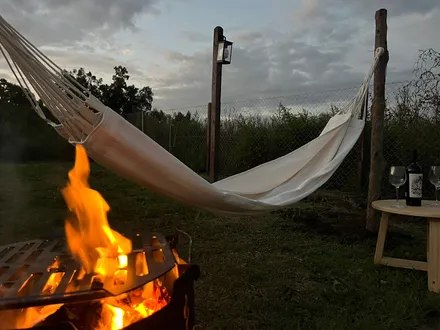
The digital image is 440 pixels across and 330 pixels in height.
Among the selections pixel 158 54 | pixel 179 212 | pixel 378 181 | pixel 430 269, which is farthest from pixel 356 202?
pixel 158 54

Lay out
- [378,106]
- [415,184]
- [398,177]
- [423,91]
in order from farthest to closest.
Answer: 1. [423,91]
2. [378,106]
3. [398,177]
4. [415,184]

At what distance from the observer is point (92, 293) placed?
0.90m

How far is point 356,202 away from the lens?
4.06m

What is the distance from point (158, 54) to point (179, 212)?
5.22ft

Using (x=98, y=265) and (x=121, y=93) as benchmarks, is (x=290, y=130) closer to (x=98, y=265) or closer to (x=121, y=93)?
(x=98, y=265)

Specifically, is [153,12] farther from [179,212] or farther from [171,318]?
[171,318]

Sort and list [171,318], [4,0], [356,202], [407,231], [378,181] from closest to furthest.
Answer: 1. [171,318]
2. [4,0]
3. [378,181]
4. [407,231]
5. [356,202]

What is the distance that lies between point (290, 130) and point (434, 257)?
3162 mm

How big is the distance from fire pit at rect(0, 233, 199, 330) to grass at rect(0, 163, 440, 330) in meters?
0.40

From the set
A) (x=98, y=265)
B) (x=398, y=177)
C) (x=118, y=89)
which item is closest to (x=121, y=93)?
(x=118, y=89)

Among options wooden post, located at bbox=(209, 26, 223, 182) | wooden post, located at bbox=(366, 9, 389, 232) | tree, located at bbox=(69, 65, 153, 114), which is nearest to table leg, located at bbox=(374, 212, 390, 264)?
wooden post, located at bbox=(366, 9, 389, 232)

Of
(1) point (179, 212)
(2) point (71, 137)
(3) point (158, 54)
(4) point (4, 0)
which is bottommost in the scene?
(1) point (179, 212)

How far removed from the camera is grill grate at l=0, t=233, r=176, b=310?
89 cm

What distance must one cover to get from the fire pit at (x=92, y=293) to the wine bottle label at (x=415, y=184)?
1.40 metres
